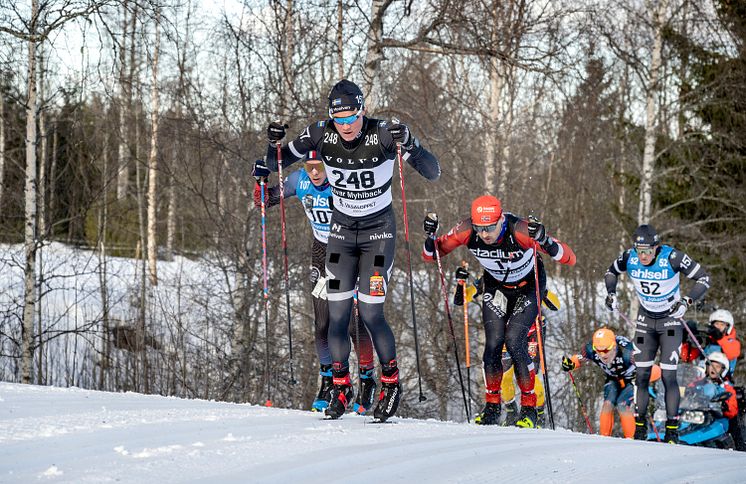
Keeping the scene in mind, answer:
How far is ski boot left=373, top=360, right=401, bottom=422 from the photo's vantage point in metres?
5.29

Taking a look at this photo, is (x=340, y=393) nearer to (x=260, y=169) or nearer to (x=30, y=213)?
(x=260, y=169)

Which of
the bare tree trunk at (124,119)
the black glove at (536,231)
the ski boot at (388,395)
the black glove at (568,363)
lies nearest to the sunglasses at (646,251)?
the black glove at (568,363)

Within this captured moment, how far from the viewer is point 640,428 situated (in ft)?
29.6

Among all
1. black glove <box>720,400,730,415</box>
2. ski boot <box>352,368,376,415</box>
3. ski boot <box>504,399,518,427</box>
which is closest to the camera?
ski boot <box>352,368,376,415</box>

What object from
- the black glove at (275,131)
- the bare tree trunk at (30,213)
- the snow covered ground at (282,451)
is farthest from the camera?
the bare tree trunk at (30,213)

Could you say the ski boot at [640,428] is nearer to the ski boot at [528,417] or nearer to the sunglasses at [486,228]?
the ski boot at [528,417]

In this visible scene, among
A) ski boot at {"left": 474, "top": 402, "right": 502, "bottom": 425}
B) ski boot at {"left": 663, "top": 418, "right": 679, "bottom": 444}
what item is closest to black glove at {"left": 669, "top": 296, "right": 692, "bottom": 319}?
ski boot at {"left": 663, "top": 418, "right": 679, "bottom": 444}

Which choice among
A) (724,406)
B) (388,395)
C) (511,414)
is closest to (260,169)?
(388,395)

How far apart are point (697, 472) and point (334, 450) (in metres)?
1.89

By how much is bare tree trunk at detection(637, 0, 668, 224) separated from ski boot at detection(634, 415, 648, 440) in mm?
7663

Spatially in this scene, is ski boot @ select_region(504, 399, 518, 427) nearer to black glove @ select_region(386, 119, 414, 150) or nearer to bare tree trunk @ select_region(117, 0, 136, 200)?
black glove @ select_region(386, 119, 414, 150)

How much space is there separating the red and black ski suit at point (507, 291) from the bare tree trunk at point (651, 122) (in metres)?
9.57

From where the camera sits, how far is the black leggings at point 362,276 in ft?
17.8

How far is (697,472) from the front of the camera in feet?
13.4
